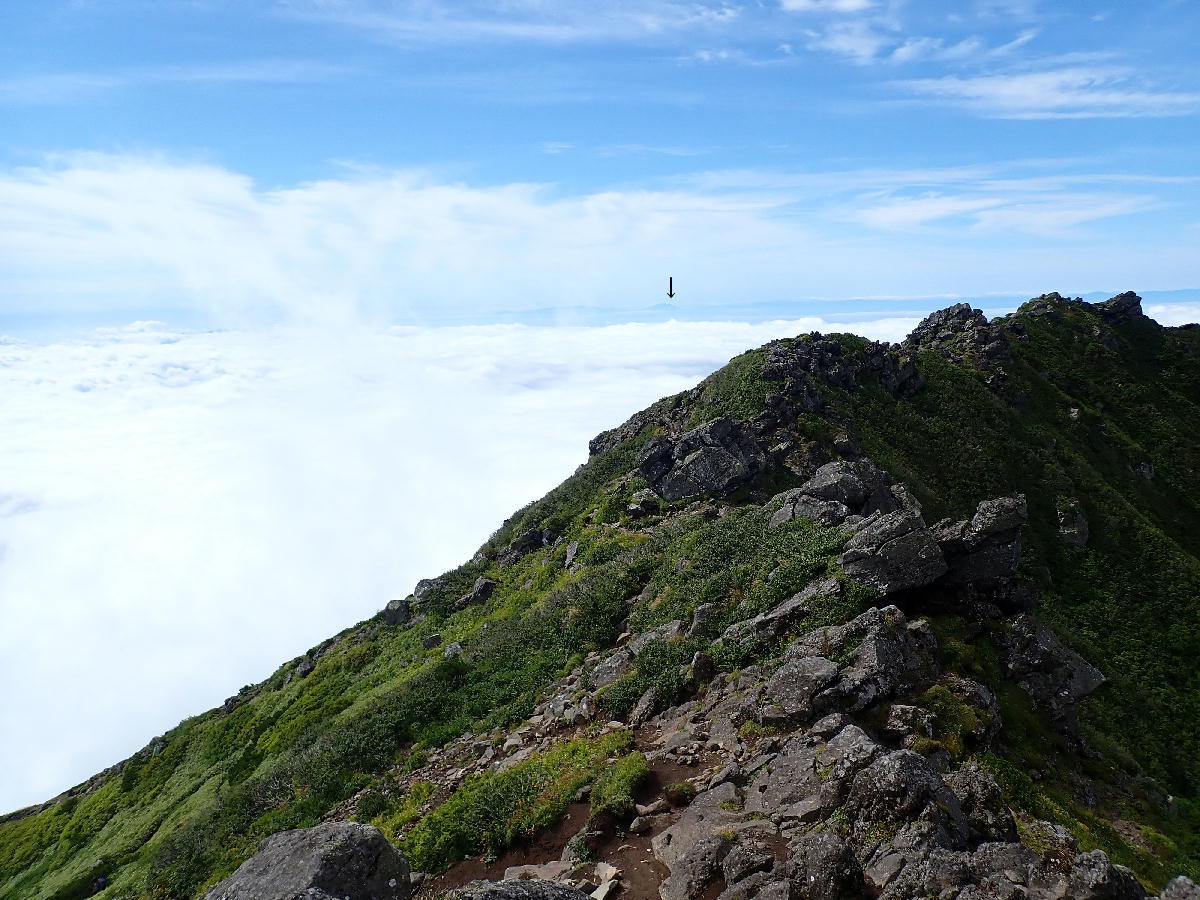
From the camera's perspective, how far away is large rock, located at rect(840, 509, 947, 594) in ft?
62.7

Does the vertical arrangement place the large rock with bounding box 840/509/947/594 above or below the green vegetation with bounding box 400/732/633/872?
above

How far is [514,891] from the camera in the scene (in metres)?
8.77

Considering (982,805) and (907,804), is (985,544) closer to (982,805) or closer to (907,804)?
(982,805)

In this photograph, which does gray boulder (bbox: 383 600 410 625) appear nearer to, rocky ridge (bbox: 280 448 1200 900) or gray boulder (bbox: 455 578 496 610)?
gray boulder (bbox: 455 578 496 610)

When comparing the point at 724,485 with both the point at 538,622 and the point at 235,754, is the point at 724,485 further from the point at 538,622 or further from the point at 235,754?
the point at 235,754

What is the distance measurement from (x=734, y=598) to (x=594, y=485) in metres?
28.9

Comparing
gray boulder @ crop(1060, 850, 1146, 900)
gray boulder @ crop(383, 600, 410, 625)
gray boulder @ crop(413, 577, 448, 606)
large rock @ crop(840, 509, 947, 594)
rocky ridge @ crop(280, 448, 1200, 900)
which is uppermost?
large rock @ crop(840, 509, 947, 594)

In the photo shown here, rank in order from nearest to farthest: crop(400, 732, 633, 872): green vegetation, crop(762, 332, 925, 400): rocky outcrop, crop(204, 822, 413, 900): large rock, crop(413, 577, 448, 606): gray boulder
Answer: crop(204, 822, 413, 900): large rock < crop(400, 732, 633, 872): green vegetation < crop(413, 577, 448, 606): gray boulder < crop(762, 332, 925, 400): rocky outcrop

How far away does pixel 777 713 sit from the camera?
1591 cm

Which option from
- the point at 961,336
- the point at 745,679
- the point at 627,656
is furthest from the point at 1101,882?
the point at 961,336

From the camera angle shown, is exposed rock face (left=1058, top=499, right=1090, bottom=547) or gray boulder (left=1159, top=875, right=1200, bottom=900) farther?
exposed rock face (left=1058, top=499, right=1090, bottom=547)

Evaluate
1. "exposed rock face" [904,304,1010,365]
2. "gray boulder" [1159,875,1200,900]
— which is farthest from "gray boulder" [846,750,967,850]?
"exposed rock face" [904,304,1010,365]

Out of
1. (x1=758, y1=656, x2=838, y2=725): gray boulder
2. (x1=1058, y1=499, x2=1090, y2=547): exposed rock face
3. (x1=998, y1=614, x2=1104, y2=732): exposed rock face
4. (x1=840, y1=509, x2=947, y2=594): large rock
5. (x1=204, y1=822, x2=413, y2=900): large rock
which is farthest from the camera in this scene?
(x1=1058, y1=499, x2=1090, y2=547): exposed rock face

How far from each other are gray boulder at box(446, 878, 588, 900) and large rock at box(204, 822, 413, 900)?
1.75 metres
